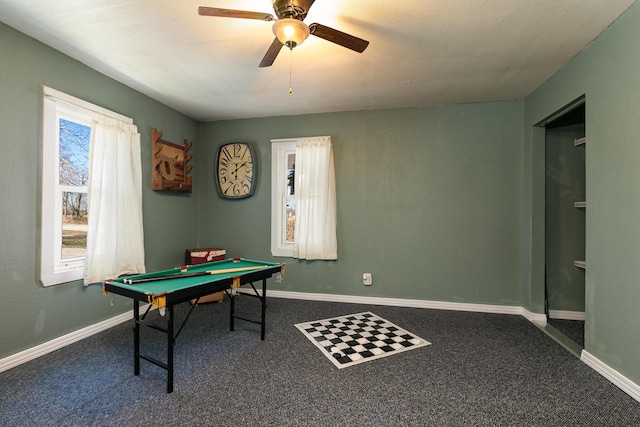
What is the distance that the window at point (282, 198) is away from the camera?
4.21 meters

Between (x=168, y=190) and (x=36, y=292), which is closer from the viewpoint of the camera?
(x=36, y=292)

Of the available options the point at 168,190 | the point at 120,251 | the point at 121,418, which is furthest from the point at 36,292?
the point at 168,190

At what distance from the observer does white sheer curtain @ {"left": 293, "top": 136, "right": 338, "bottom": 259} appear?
3922mm

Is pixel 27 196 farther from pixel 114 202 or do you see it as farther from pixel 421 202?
pixel 421 202

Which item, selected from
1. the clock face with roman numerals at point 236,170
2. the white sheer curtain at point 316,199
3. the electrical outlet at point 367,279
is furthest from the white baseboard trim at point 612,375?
the clock face with roman numerals at point 236,170

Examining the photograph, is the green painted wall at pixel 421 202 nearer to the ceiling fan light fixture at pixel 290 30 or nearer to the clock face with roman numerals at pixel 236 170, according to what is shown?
the clock face with roman numerals at pixel 236 170

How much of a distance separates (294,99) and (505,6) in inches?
87.4

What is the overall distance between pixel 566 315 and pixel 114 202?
16.2 feet

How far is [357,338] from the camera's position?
2822 millimetres

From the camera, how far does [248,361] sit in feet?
7.80

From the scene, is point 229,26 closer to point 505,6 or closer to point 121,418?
point 505,6

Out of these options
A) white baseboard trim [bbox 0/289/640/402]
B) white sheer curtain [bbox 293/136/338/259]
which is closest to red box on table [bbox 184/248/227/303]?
white baseboard trim [bbox 0/289/640/402]

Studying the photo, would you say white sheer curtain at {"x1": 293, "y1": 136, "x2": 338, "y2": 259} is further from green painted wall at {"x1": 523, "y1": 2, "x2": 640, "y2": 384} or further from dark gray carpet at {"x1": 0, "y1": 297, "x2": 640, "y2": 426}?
green painted wall at {"x1": 523, "y1": 2, "x2": 640, "y2": 384}

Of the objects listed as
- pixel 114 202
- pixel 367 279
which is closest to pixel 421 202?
pixel 367 279
